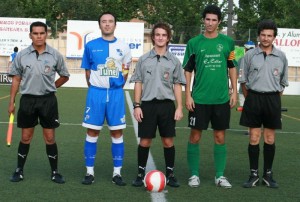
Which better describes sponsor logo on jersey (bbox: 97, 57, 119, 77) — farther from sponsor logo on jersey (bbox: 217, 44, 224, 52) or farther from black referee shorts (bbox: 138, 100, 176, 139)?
sponsor logo on jersey (bbox: 217, 44, 224, 52)

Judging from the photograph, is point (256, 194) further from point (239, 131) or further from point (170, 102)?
point (239, 131)

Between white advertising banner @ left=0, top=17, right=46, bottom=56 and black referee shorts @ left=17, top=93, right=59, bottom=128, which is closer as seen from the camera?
black referee shorts @ left=17, top=93, right=59, bottom=128

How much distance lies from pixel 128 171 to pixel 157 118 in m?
1.21

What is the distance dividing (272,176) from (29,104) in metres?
3.08

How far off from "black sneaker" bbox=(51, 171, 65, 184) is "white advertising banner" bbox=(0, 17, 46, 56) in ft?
92.9

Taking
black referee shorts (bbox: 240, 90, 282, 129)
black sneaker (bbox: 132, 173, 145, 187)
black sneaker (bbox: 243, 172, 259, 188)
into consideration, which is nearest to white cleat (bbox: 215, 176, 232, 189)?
black sneaker (bbox: 243, 172, 259, 188)

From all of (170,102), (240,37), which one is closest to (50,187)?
(170,102)

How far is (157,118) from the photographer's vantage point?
697cm

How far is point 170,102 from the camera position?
6992 millimetres

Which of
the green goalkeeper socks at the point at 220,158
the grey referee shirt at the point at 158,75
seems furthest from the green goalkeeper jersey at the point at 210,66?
the green goalkeeper socks at the point at 220,158

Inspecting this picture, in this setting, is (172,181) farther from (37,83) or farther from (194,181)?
(37,83)

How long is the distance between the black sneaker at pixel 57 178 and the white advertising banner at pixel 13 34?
2833 centimetres

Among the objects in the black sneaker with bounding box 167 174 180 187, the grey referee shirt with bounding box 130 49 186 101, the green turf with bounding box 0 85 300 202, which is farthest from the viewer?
the black sneaker with bounding box 167 174 180 187

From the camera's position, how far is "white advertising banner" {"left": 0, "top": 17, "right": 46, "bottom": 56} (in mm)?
34656
